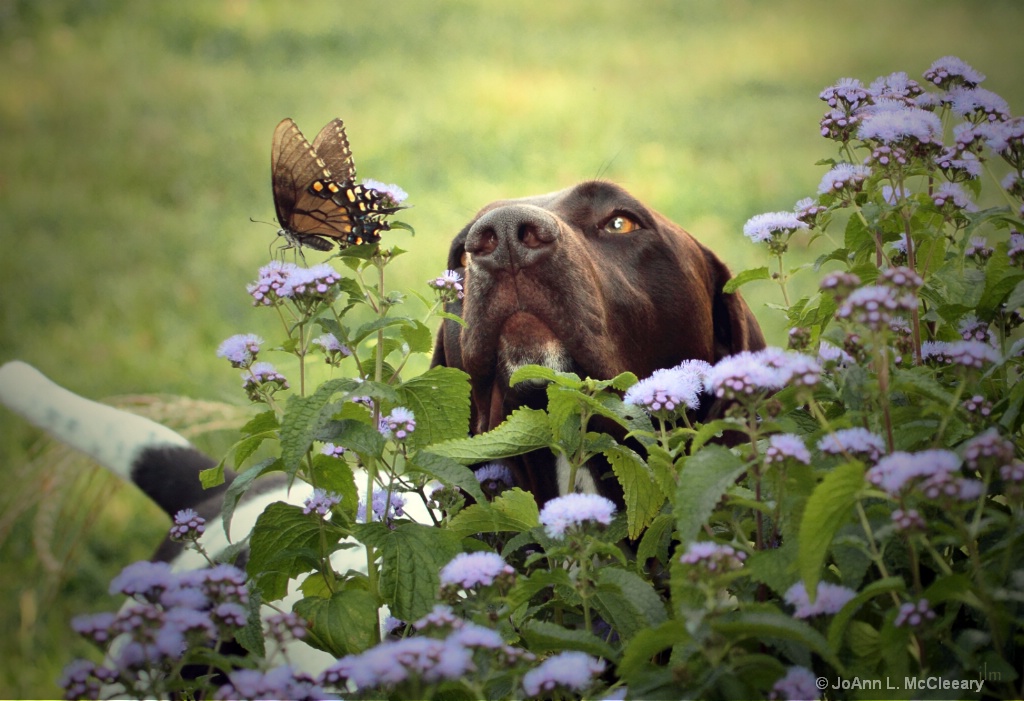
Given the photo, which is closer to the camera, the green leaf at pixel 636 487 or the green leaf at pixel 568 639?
the green leaf at pixel 568 639

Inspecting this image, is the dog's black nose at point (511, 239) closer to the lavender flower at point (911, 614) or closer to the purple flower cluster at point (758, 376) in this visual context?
the purple flower cluster at point (758, 376)

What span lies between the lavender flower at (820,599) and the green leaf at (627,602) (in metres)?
0.18

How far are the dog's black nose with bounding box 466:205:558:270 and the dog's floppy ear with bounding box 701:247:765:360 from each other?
67 centimetres

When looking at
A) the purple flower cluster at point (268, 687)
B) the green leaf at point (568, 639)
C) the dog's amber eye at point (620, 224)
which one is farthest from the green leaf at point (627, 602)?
the dog's amber eye at point (620, 224)

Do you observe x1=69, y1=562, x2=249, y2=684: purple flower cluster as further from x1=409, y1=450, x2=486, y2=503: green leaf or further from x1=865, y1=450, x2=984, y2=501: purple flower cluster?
x1=865, y1=450, x2=984, y2=501: purple flower cluster

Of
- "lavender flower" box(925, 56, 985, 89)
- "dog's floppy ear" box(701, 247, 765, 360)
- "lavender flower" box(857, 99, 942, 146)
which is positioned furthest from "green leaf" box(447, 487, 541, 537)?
"dog's floppy ear" box(701, 247, 765, 360)

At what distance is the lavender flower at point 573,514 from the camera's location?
1.39m

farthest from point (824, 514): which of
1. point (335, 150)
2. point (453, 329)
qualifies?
point (453, 329)

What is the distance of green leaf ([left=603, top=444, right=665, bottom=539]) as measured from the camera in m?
1.64

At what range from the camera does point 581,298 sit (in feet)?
7.33

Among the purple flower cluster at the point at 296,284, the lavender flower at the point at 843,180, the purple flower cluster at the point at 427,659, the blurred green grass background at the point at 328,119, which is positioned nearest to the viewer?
the purple flower cluster at the point at 427,659

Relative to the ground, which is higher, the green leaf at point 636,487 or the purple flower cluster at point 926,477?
the purple flower cluster at point 926,477

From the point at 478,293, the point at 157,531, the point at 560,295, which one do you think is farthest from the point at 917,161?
the point at 157,531

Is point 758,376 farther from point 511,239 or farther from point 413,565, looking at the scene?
point 511,239
